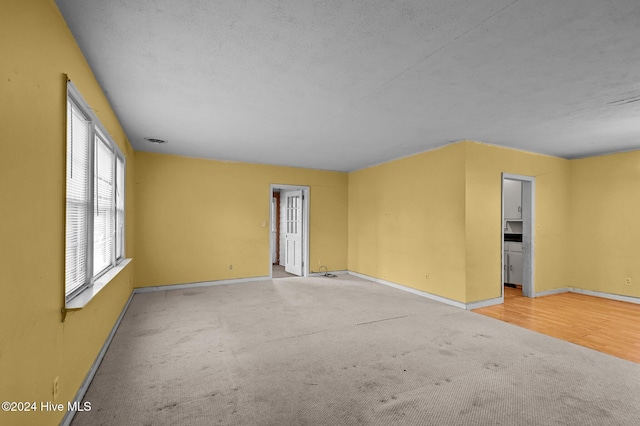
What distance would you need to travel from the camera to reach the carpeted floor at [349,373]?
82.5 inches

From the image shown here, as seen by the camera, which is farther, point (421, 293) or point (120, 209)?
point (421, 293)

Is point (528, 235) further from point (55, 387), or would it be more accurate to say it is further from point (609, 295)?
point (55, 387)

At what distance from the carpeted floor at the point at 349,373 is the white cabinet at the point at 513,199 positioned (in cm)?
306

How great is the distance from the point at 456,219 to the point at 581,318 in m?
2.08

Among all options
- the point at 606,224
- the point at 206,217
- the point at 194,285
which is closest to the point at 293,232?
the point at 206,217

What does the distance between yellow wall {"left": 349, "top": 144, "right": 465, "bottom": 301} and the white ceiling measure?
0.90 metres

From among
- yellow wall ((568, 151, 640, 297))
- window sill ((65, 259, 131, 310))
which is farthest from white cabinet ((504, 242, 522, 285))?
window sill ((65, 259, 131, 310))

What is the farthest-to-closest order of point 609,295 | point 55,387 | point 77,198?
point 609,295 < point 77,198 < point 55,387

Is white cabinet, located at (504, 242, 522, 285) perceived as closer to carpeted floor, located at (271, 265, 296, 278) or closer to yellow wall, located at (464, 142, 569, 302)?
yellow wall, located at (464, 142, 569, 302)

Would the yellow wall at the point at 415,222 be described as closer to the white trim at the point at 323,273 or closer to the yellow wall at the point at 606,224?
the white trim at the point at 323,273

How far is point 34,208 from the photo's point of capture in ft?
5.12

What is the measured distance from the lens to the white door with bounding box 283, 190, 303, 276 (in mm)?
7285

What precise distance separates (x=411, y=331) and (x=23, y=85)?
3.87 meters

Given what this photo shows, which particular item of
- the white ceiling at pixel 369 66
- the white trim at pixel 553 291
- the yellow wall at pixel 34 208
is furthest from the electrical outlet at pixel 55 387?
the white trim at pixel 553 291
